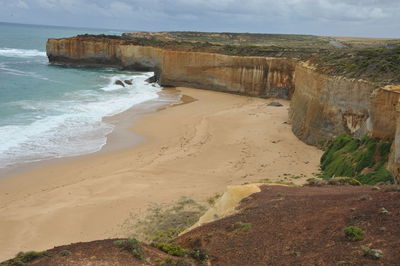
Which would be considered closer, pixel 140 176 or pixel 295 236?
pixel 295 236

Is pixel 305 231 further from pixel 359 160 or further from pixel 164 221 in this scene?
pixel 359 160

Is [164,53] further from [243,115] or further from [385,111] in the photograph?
[385,111]

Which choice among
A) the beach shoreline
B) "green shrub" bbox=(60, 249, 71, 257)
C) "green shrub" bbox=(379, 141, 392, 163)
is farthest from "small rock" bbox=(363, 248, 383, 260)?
the beach shoreline

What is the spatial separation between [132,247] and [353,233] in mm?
4108

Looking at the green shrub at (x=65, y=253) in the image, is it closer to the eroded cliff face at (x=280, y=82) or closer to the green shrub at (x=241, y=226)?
the green shrub at (x=241, y=226)

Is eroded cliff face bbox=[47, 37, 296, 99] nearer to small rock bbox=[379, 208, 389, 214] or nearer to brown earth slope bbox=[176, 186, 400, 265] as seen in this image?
brown earth slope bbox=[176, 186, 400, 265]

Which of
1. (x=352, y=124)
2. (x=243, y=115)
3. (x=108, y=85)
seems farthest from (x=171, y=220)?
(x=108, y=85)

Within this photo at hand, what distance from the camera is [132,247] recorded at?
7.62 meters

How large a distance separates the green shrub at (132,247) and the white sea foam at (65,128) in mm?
12436

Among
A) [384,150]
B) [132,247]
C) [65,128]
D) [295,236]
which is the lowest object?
[65,128]

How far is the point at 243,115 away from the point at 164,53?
1821cm

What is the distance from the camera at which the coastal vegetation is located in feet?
44.8

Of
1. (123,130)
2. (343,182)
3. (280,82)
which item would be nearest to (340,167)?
(343,182)

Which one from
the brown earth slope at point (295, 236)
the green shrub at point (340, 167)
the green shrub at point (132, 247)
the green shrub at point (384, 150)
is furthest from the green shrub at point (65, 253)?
the green shrub at point (384, 150)
